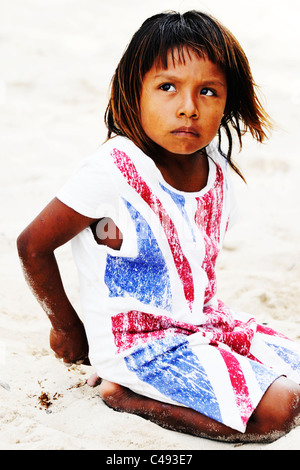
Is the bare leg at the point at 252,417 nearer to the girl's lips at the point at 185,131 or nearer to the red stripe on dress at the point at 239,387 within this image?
the red stripe on dress at the point at 239,387

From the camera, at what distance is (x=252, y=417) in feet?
5.42

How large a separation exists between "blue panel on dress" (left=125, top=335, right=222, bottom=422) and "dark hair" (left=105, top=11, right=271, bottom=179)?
0.54 m

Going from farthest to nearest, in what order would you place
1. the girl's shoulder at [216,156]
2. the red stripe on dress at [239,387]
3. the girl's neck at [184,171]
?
the girl's shoulder at [216,156] < the girl's neck at [184,171] < the red stripe on dress at [239,387]

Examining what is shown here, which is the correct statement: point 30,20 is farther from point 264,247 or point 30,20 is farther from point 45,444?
point 45,444

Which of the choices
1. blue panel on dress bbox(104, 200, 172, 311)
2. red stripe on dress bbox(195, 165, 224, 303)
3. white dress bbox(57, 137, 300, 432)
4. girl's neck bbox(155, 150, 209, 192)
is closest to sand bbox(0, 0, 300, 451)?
white dress bbox(57, 137, 300, 432)

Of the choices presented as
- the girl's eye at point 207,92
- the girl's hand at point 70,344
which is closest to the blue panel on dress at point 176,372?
the girl's hand at point 70,344

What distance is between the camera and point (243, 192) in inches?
144

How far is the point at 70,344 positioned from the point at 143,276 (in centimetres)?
33

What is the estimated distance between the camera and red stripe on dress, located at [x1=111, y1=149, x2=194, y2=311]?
1.75 metres

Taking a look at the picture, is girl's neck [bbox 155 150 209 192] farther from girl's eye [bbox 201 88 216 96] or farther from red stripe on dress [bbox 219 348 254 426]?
red stripe on dress [bbox 219 348 254 426]

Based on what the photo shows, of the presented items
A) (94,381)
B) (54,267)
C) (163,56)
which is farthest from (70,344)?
(163,56)

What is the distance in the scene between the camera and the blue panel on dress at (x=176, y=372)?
5.43 ft

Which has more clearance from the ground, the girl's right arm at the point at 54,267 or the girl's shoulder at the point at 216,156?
the girl's shoulder at the point at 216,156
